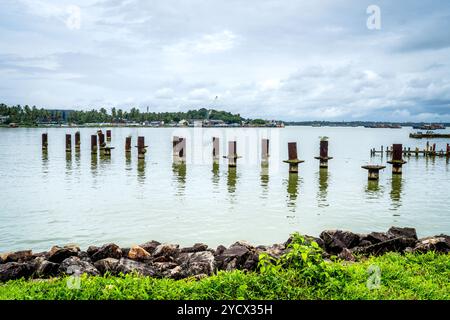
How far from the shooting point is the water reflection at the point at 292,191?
21.0 m

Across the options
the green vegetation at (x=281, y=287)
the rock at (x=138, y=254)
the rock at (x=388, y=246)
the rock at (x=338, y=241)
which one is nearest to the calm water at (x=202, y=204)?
the rock at (x=338, y=241)

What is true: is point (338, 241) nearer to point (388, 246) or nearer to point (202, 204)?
point (388, 246)

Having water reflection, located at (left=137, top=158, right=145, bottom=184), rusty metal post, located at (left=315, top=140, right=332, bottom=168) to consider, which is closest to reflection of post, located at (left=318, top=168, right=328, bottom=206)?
rusty metal post, located at (left=315, top=140, right=332, bottom=168)

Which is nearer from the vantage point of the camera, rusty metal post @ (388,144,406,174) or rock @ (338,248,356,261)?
rock @ (338,248,356,261)

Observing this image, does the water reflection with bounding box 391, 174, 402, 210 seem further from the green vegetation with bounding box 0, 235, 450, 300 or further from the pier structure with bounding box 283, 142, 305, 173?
the green vegetation with bounding box 0, 235, 450, 300

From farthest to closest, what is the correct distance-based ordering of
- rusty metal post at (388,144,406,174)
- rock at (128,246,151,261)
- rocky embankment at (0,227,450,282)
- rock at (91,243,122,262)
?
rusty metal post at (388,144,406,174) < rock at (128,246,151,261) < rock at (91,243,122,262) < rocky embankment at (0,227,450,282)

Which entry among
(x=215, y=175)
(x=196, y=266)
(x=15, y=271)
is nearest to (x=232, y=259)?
(x=196, y=266)

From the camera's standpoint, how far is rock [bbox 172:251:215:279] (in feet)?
29.8

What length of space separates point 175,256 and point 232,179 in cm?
1902

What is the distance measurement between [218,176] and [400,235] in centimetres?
2015

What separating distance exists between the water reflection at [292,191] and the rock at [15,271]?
1260 centimetres

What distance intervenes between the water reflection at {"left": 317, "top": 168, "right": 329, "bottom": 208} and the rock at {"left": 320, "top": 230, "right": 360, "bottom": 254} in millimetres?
8912

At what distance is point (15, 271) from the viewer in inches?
367
